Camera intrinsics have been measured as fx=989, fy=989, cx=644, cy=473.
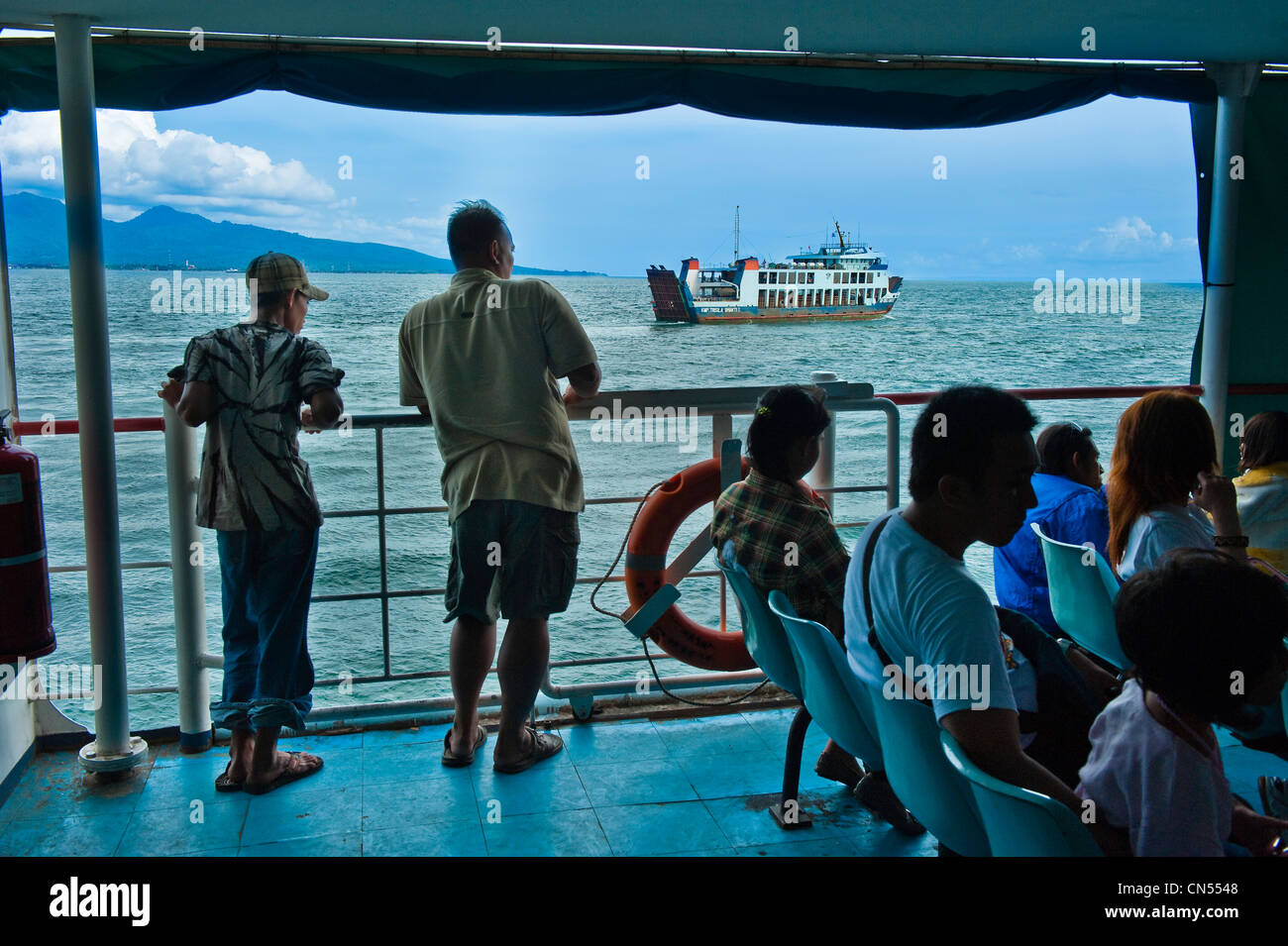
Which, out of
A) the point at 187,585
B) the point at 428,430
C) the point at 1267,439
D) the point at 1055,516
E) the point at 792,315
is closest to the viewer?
the point at 1055,516

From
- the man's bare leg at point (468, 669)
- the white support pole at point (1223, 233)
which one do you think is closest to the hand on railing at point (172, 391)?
the man's bare leg at point (468, 669)

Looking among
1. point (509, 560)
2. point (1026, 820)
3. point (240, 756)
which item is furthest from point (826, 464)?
point (1026, 820)

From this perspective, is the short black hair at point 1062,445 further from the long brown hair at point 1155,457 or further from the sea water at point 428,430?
the sea water at point 428,430

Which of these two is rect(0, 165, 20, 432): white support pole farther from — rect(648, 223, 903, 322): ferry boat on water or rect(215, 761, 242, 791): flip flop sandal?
rect(648, 223, 903, 322): ferry boat on water

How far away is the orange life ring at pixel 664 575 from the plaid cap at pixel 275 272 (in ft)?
2.94

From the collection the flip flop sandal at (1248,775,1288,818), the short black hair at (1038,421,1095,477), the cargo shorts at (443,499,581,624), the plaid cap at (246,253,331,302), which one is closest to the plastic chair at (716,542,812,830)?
the cargo shorts at (443,499,581,624)

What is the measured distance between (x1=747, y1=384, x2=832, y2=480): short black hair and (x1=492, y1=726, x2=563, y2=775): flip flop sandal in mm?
835

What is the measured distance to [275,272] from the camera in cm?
199

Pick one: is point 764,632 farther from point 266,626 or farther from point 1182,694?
point 266,626

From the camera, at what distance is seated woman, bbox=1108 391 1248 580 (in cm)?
161

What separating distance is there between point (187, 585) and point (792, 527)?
1389 millimetres

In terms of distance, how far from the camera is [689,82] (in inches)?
109

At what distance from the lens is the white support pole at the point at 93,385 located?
2.02m
